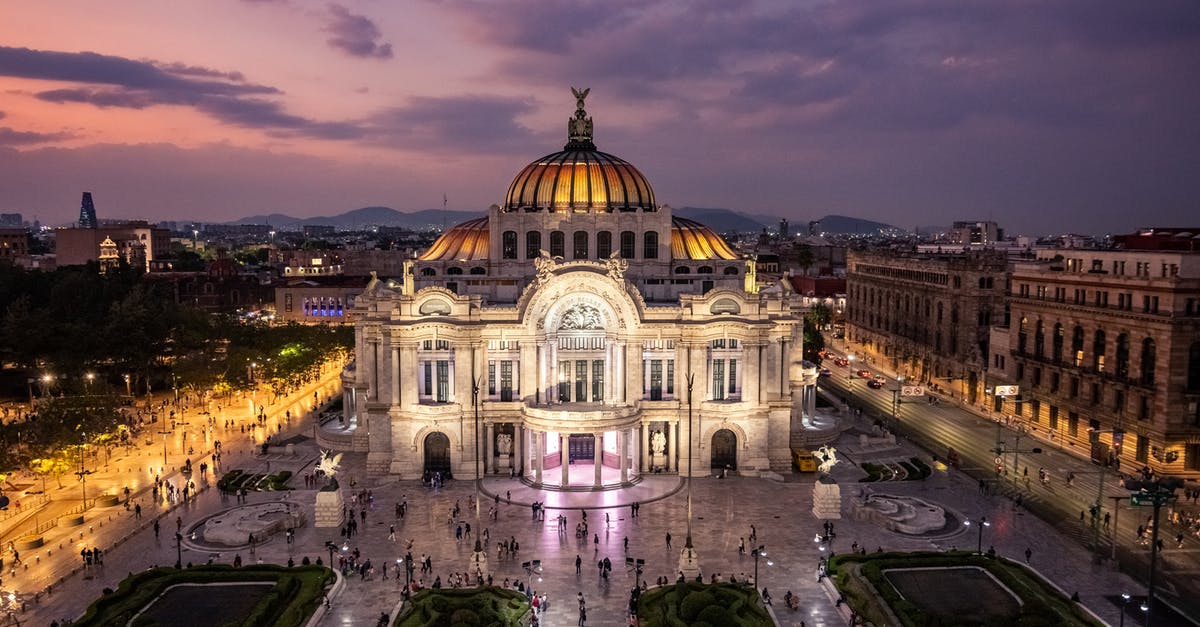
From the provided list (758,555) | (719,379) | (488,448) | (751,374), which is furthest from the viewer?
(719,379)

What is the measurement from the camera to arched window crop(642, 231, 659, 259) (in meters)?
82.1

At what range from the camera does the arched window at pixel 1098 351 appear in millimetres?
76750

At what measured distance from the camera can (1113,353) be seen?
245 feet

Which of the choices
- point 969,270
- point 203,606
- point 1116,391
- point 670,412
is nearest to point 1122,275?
point 1116,391

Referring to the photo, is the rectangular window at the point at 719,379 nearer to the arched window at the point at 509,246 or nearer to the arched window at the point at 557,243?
the arched window at the point at 557,243

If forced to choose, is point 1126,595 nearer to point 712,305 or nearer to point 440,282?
point 712,305

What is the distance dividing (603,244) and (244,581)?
145ft

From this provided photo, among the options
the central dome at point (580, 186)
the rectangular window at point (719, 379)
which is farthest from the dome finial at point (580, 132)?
the rectangular window at point (719, 379)

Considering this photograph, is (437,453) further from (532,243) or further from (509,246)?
(532,243)

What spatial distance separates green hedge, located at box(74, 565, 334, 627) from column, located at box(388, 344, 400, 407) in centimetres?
2145

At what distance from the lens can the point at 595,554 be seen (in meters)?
53.0

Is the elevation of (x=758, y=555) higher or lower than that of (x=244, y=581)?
higher

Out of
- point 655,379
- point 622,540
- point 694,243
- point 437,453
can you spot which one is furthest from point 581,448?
point 694,243

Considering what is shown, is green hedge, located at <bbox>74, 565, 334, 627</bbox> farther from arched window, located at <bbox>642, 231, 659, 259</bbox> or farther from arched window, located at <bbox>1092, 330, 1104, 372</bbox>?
arched window, located at <bbox>1092, 330, 1104, 372</bbox>
